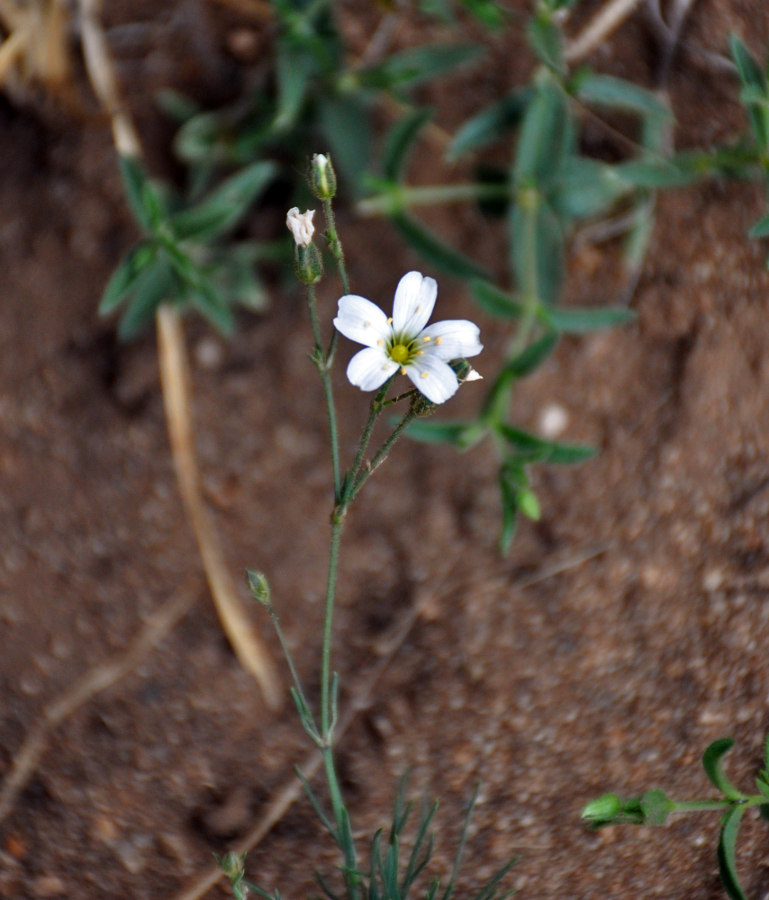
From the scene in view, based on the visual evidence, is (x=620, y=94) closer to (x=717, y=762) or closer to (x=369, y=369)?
(x=369, y=369)

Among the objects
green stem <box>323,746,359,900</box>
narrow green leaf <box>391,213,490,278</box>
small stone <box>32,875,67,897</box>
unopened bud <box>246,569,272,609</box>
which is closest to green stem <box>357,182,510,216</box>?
narrow green leaf <box>391,213,490,278</box>

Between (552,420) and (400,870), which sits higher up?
(552,420)

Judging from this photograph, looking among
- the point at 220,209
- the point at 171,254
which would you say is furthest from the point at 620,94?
the point at 171,254

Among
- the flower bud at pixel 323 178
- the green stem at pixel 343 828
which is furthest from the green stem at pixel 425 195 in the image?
the green stem at pixel 343 828

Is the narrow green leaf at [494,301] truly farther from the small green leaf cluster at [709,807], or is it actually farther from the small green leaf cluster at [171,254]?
the small green leaf cluster at [709,807]

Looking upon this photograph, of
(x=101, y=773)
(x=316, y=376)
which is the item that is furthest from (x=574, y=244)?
(x=101, y=773)

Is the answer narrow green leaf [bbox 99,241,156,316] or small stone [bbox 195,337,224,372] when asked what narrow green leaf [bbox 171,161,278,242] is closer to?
narrow green leaf [bbox 99,241,156,316]
